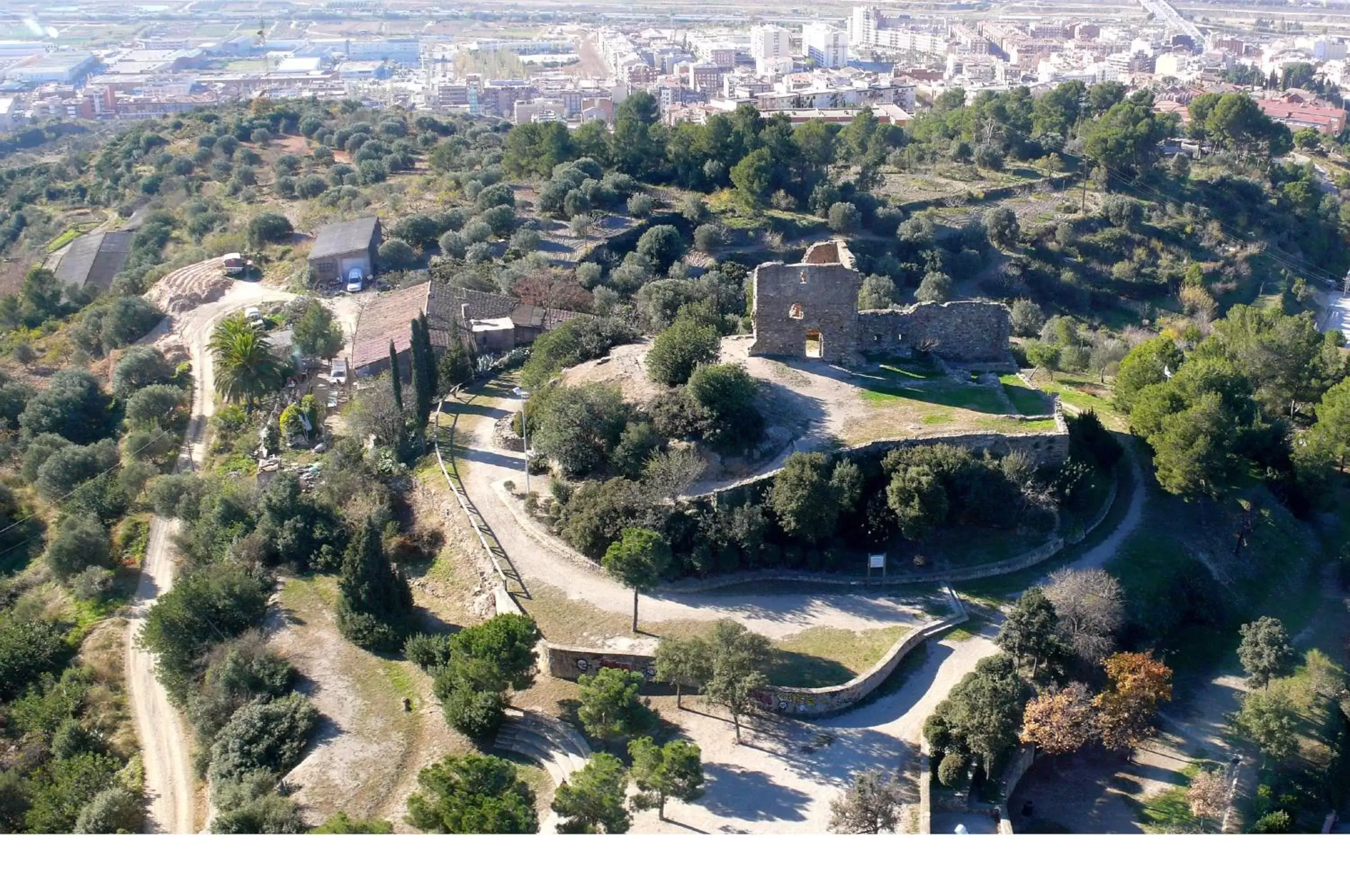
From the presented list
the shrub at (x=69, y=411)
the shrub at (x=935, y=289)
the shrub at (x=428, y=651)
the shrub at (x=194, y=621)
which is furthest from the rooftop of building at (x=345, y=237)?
the shrub at (x=428, y=651)

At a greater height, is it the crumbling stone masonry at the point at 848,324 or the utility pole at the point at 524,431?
the crumbling stone masonry at the point at 848,324

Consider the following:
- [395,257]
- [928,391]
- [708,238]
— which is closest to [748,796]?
[928,391]

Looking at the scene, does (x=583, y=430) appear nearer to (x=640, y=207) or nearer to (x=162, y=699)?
(x=162, y=699)

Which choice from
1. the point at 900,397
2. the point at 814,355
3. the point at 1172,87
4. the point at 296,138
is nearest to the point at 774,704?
the point at 900,397

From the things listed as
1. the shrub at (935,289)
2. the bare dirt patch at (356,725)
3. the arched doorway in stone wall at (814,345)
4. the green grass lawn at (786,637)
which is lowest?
the bare dirt patch at (356,725)

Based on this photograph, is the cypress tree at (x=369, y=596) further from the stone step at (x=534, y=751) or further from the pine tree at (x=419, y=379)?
the pine tree at (x=419, y=379)

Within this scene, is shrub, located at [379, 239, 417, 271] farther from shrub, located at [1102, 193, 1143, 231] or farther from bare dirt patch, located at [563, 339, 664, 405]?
shrub, located at [1102, 193, 1143, 231]

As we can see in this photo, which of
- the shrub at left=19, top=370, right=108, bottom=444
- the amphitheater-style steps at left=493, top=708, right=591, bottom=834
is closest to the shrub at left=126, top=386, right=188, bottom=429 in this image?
the shrub at left=19, top=370, right=108, bottom=444
